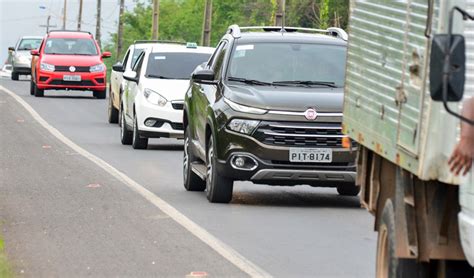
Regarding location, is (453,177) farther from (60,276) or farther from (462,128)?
(60,276)

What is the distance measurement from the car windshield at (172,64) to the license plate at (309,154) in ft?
32.0

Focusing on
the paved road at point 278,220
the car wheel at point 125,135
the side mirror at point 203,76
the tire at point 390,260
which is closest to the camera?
the tire at point 390,260

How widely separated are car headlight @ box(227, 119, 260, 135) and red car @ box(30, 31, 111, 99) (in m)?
27.5

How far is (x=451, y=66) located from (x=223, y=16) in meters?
80.6

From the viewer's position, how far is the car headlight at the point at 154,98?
2461cm

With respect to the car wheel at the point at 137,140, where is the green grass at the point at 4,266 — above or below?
above

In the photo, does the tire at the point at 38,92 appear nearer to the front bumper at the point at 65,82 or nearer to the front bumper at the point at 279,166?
the front bumper at the point at 65,82

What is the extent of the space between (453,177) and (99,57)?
120 ft

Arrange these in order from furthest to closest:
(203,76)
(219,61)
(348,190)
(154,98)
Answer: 1. (154,98)
2. (348,190)
3. (219,61)
4. (203,76)

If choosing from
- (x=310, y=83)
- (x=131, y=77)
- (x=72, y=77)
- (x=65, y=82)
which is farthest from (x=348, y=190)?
(x=65, y=82)

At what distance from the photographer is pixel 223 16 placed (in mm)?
87000

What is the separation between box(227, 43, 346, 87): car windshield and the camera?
1675cm

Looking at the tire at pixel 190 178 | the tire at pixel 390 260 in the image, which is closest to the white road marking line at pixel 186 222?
the tire at pixel 190 178

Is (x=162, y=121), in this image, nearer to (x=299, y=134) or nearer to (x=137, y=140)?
(x=137, y=140)
